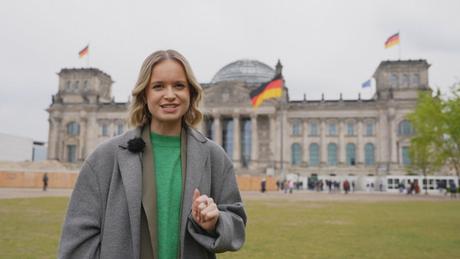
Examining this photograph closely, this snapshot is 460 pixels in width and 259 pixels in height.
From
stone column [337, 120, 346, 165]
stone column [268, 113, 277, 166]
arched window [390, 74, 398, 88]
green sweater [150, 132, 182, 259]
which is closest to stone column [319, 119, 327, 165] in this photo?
stone column [337, 120, 346, 165]

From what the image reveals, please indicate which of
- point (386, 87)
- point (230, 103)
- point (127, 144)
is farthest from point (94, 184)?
point (386, 87)

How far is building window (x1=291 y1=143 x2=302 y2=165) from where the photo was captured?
70.5 metres

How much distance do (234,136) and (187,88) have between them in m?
67.4

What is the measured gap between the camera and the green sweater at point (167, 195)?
243cm

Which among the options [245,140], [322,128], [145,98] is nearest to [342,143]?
[322,128]

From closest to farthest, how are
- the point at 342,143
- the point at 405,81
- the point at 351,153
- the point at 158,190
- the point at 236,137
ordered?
1. the point at 158,190
2. the point at 405,81
3. the point at 342,143
4. the point at 351,153
5. the point at 236,137

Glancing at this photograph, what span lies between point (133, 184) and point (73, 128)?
267 feet

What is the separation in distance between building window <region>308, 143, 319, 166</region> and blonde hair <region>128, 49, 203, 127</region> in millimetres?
68821

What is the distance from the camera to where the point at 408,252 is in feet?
29.4

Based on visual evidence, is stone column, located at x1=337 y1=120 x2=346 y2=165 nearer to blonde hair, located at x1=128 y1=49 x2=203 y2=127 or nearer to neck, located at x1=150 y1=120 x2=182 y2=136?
blonde hair, located at x1=128 y1=49 x2=203 y2=127

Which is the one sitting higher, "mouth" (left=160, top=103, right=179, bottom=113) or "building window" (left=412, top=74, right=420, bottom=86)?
"building window" (left=412, top=74, right=420, bottom=86)

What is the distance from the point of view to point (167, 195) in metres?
2.47

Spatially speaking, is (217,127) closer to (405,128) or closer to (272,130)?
(272,130)

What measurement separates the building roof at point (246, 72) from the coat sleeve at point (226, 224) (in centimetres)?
8007
